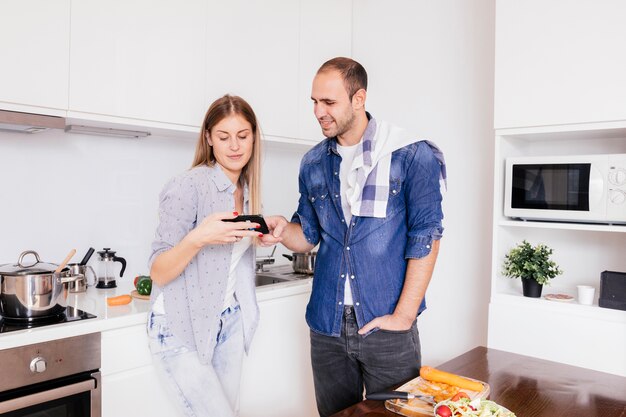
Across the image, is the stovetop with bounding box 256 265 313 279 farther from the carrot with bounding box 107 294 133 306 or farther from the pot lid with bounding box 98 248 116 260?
the carrot with bounding box 107 294 133 306

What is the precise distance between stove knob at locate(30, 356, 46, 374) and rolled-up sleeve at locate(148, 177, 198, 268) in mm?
525

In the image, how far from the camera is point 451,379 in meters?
1.26

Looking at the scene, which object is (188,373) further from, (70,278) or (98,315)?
(70,278)

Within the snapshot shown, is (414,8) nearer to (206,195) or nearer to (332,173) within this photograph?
(332,173)

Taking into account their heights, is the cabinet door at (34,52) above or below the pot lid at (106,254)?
above

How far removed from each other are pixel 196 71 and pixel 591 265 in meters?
2.07

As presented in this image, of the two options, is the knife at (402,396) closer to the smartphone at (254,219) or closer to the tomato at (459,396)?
the tomato at (459,396)

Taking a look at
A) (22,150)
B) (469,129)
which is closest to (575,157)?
(469,129)

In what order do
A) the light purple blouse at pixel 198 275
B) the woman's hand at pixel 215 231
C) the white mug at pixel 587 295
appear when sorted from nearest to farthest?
the woman's hand at pixel 215 231
the light purple blouse at pixel 198 275
the white mug at pixel 587 295

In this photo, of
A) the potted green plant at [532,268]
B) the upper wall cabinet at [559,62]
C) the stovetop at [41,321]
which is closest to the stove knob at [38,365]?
the stovetop at [41,321]

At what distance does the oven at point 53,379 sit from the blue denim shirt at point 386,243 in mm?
796

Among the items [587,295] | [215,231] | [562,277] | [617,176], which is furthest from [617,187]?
[215,231]

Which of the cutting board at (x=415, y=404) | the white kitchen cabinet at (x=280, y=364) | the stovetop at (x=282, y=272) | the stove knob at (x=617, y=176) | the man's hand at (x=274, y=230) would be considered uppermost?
the stove knob at (x=617, y=176)

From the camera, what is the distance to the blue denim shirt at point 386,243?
64.6 inches
